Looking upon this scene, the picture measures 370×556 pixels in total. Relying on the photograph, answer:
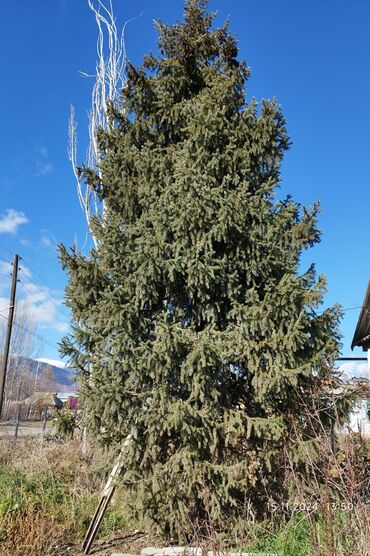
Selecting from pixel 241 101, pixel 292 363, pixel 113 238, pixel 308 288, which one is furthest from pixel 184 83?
pixel 292 363

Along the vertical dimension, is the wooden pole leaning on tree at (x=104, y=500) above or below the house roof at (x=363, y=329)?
below

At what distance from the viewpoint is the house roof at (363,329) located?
11.5 meters

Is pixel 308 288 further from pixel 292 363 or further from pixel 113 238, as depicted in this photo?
pixel 113 238

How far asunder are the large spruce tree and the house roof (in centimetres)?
668

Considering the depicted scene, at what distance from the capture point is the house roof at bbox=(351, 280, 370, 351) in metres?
11.5

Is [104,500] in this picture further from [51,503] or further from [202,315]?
[202,315]

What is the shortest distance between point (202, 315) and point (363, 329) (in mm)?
7840

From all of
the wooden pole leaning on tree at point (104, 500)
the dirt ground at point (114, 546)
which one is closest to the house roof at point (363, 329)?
the dirt ground at point (114, 546)

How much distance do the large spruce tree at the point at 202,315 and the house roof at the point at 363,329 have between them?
6.68m

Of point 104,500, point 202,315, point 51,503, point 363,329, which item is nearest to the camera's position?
point 104,500

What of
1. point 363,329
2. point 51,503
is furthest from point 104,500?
point 363,329

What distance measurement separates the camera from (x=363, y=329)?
11.7m

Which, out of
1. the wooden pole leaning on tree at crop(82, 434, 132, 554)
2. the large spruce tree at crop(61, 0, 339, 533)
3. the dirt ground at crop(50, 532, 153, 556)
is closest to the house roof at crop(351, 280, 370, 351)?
the large spruce tree at crop(61, 0, 339, 533)

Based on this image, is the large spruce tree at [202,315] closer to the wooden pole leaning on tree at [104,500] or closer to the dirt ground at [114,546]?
the wooden pole leaning on tree at [104,500]
